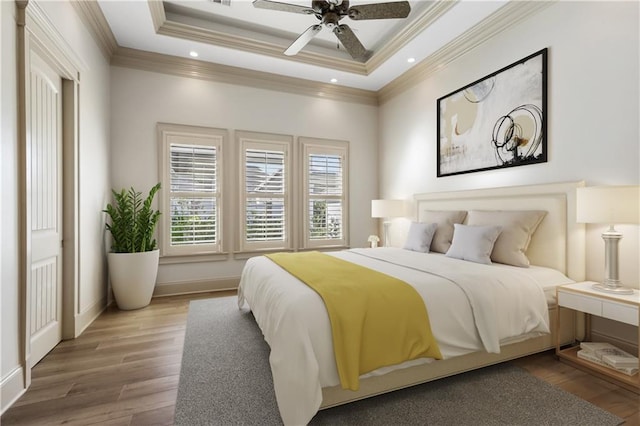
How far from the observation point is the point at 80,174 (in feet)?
9.52

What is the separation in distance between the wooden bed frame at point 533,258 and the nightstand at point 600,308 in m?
0.13

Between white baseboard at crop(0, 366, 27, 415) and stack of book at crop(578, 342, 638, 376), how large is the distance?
3735 mm

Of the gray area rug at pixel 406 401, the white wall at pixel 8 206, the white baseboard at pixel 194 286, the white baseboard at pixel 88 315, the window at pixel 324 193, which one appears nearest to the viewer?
the gray area rug at pixel 406 401

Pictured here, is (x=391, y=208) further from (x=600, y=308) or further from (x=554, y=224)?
(x=600, y=308)

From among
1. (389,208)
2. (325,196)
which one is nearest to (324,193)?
(325,196)

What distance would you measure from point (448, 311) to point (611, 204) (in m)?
1.40

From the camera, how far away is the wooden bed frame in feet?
5.93

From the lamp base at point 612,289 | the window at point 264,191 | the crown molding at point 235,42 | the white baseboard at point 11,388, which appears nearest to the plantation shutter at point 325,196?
the window at point 264,191

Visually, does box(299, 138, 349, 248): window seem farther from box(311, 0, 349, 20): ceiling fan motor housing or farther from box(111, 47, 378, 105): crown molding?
box(311, 0, 349, 20): ceiling fan motor housing

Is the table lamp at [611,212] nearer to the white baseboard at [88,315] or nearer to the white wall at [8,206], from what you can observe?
the white wall at [8,206]

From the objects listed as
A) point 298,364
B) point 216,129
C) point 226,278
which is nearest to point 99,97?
point 216,129

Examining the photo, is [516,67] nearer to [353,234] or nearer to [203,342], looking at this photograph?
[353,234]

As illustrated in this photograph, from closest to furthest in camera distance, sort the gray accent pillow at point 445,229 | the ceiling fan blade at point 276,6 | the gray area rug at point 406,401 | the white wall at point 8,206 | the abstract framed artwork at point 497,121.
A: 1. the gray area rug at point 406,401
2. the white wall at point 8,206
3. the ceiling fan blade at point 276,6
4. the abstract framed artwork at point 497,121
5. the gray accent pillow at point 445,229

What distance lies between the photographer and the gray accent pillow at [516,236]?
106 inches
